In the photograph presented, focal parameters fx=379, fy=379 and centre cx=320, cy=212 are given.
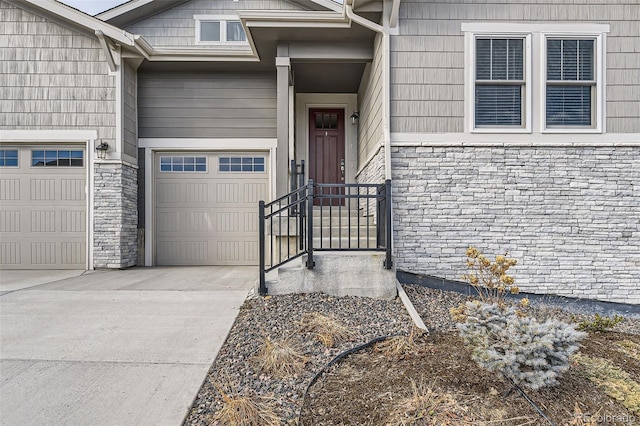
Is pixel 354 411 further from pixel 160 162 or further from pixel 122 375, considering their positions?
pixel 160 162

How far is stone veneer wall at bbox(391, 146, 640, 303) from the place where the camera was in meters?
4.95

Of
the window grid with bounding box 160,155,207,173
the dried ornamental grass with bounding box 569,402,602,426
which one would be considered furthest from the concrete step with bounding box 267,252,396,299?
the window grid with bounding box 160,155,207,173

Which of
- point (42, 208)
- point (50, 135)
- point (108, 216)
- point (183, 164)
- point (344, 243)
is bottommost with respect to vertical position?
point (344, 243)

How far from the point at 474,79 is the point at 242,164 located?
4.06 meters

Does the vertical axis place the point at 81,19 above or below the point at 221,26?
below

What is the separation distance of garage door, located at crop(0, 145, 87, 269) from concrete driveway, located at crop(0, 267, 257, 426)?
1446 mm

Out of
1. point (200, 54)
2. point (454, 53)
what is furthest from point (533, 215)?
point (200, 54)

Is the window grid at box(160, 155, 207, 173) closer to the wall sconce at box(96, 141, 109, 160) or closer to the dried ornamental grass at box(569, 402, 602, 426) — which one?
the wall sconce at box(96, 141, 109, 160)

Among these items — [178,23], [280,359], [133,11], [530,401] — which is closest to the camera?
[530,401]

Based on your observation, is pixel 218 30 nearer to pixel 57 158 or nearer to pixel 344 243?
pixel 57 158

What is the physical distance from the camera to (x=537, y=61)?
16.4 feet

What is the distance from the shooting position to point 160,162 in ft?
22.6

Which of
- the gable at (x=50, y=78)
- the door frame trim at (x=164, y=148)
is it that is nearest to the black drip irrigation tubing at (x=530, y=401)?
the door frame trim at (x=164, y=148)

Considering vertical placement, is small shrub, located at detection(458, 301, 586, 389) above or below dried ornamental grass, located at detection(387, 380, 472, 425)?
above
